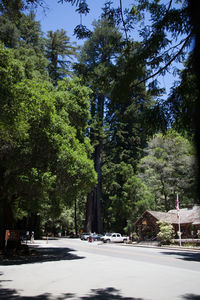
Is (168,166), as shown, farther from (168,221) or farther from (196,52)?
(196,52)

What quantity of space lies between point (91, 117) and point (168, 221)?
18.0 m

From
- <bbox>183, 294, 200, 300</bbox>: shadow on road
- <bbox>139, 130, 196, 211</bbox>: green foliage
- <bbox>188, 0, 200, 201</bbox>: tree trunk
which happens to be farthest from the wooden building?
→ <bbox>188, 0, 200, 201</bbox>: tree trunk

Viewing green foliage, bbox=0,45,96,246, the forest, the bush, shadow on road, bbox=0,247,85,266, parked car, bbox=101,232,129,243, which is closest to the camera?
the forest

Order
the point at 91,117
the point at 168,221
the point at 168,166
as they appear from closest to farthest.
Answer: the point at 91,117, the point at 168,221, the point at 168,166

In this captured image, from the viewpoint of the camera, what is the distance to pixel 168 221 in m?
34.1

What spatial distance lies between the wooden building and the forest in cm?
446

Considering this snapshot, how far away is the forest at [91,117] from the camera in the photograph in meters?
5.26

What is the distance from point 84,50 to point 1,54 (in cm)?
4108

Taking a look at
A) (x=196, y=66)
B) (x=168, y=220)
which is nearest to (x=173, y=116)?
(x=196, y=66)

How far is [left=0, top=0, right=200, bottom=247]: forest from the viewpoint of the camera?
17.3 feet

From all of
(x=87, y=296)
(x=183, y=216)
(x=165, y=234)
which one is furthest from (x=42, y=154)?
(x=183, y=216)

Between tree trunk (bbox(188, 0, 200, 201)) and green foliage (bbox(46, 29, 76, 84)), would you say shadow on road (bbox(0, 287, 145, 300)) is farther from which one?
→ green foliage (bbox(46, 29, 76, 84))

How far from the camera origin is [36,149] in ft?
51.8

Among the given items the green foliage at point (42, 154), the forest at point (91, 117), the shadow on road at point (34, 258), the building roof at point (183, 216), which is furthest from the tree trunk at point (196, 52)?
the building roof at point (183, 216)
